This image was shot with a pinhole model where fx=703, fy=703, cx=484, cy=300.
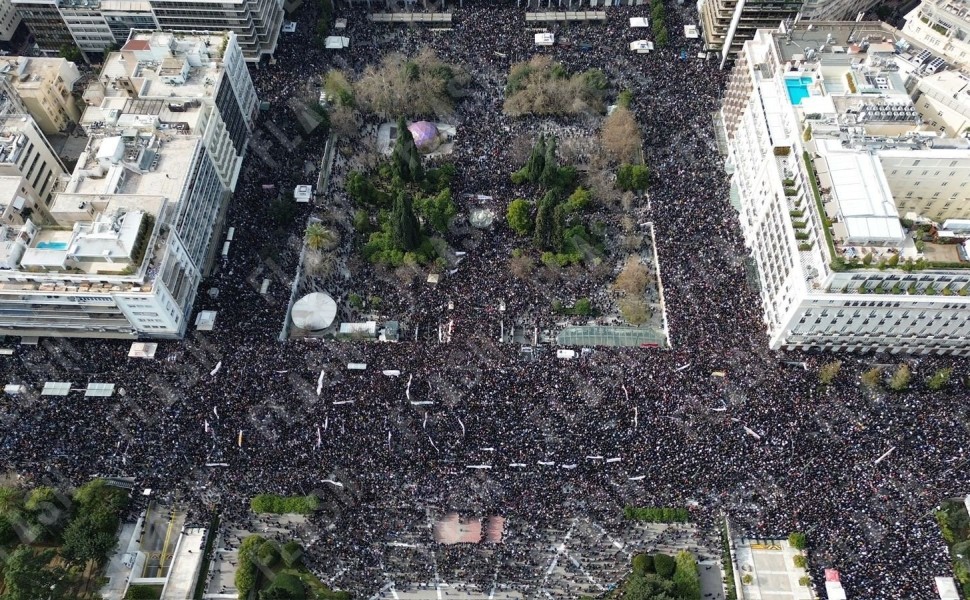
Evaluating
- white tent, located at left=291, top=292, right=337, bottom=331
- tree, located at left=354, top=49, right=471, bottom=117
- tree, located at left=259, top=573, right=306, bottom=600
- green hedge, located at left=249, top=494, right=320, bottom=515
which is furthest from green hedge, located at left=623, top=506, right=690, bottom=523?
tree, located at left=354, top=49, right=471, bottom=117

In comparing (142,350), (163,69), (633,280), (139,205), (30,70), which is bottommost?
(142,350)

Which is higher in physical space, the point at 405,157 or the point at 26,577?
the point at 405,157

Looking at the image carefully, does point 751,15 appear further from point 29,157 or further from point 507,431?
point 29,157

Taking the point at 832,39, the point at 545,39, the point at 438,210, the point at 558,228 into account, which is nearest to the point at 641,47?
the point at 545,39

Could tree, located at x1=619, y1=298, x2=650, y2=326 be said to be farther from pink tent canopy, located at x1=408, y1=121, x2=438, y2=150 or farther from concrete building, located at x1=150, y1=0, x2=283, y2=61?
concrete building, located at x1=150, y1=0, x2=283, y2=61

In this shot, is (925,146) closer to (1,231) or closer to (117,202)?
A: (117,202)

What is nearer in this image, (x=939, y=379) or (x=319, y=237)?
(x=939, y=379)
